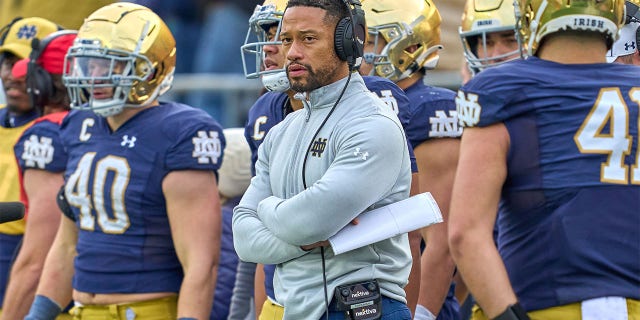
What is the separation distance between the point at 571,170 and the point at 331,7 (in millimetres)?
910

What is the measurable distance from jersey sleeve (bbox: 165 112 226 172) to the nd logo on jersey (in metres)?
1.71

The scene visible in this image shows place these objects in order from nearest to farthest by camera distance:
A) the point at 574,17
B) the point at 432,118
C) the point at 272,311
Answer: the point at 574,17 → the point at 272,311 → the point at 432,118

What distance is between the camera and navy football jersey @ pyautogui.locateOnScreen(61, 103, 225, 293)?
525cm

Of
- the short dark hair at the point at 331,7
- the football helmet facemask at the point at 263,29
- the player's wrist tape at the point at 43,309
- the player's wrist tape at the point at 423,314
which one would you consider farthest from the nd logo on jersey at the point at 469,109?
the player's wrist tape at the point at 43,309

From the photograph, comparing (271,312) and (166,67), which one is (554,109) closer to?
(271,312)

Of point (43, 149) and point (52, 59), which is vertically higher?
point (52, 59)

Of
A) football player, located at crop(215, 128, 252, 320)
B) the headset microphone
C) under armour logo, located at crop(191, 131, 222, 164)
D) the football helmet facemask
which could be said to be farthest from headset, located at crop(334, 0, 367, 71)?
football player, located at crop(215, 128, 252, 320)

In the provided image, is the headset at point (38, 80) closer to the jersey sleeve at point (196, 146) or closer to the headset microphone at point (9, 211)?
the jersey sleeve at point (196, 146)

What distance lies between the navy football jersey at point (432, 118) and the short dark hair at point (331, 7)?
120 cm

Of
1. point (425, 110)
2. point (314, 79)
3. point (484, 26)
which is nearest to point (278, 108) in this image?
point (425, 110)

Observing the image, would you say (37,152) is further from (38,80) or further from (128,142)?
(128,142)

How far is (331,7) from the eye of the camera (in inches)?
153

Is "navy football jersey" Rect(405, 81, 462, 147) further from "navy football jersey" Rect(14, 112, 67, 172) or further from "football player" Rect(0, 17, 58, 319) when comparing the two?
"football player" Rect(0, 17, 58, 319)

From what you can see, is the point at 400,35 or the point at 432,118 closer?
the point at 432,118
